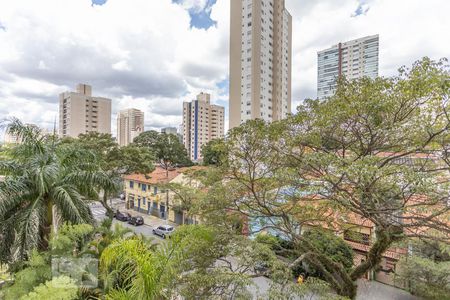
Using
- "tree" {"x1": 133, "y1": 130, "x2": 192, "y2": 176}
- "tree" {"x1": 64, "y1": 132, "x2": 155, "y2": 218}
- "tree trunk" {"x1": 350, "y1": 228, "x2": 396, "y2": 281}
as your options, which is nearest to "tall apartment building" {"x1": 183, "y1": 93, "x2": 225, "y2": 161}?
"tree" {"x1": 133, "y1": 130, "x2": 192, "y2": 176}

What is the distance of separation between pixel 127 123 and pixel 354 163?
80.3 m

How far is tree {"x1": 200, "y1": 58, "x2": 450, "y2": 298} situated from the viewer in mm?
4840

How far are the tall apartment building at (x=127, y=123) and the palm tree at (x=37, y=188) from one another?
72.3 meters

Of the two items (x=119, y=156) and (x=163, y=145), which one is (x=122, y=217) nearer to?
(x=163, y=145)

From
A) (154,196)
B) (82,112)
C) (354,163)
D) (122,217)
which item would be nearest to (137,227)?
(122,217)

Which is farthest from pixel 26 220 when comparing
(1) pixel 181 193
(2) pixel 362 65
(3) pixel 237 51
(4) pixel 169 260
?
(2) pixel 362 65

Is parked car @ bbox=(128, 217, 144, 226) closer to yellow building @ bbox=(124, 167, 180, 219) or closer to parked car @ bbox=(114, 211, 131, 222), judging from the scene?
parked car @ bbox=(114, 211, 131, 222)

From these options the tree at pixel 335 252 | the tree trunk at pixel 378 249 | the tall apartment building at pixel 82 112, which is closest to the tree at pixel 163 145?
the tree at pixel 335 252

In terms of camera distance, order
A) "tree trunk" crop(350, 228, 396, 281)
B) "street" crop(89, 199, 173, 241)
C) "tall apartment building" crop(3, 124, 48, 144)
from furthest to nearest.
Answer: "street" crop(89, 199, 173, 241) → "tall apartment building" crop(3, 124, 48, 144) → "tree trunk" crop(350, 228, 396, 281)

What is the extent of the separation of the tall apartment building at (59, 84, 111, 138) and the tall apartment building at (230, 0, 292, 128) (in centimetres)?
2956

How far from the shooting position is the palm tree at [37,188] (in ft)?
18.5

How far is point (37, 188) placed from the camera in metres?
5.98

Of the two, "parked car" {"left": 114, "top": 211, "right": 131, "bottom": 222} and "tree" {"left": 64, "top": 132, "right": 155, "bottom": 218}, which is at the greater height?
"tree" {"left": 64, "top": 132, "right": 155, "bottom": 218}

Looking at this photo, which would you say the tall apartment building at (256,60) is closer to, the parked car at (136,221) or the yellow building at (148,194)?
the yellow building at (148,194)
